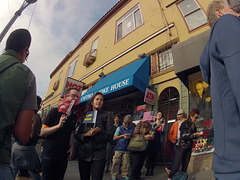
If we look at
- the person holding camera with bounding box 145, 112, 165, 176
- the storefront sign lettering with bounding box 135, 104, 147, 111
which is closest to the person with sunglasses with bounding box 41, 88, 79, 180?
the person holding camera with bounding box 145, 112, 165, 176

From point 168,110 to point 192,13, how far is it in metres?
4.73

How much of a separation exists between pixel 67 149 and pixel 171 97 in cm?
580

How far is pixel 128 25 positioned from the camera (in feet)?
36.9

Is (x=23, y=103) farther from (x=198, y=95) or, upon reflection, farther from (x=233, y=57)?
(x=198, y=95)

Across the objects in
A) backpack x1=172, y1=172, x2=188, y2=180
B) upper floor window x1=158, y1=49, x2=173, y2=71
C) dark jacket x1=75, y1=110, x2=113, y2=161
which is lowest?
backpack x1=172, y1=172, x2=188, y2=180

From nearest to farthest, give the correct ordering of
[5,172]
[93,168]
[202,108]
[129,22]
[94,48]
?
[5,172] → [93,168] → [202,108] → [129,22] → [94,48]

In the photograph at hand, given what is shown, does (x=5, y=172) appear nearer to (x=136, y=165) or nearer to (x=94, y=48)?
(x=136, y=165)

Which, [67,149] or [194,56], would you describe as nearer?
[67,149]

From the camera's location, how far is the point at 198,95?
244 inches

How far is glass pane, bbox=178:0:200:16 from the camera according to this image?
24.6 feet

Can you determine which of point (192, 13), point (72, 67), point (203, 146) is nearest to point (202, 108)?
point (203, 146)

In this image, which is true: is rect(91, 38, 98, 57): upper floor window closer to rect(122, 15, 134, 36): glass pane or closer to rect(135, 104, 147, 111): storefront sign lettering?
rect(122, 15, 134, 36): glass pane

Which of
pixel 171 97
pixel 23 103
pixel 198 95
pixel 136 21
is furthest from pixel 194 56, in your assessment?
pixel 136 21

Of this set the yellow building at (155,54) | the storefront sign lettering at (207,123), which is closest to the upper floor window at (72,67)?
the yellow building at (155,54)
